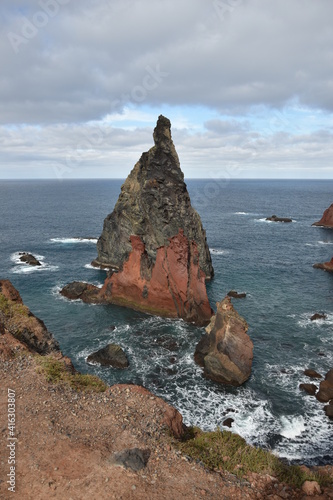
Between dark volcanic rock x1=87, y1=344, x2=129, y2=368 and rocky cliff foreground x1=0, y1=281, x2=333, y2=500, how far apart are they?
18742 millimetres

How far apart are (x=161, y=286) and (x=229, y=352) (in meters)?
Answer: 18.5

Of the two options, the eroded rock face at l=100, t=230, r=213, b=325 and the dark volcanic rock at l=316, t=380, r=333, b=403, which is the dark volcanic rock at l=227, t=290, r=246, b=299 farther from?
the dark volcanic rock at l=316, t=380, r=333, b=403

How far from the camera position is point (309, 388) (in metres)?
33.3

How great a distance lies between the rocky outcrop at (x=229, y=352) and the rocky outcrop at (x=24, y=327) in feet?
56.0

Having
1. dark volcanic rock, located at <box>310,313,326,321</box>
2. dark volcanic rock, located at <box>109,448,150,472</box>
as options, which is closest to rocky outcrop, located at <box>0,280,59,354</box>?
dark volcanic rock, located at <box>109,448,150,472</box>

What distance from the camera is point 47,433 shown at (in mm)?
14688

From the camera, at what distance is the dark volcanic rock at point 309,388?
1307 inches

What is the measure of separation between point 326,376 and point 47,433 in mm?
28421

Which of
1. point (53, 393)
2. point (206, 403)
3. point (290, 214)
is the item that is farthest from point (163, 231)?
point (290, 214)

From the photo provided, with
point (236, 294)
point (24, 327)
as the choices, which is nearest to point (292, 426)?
point (24, 327)

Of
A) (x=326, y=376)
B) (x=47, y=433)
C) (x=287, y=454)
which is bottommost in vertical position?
(x=287, y=454)

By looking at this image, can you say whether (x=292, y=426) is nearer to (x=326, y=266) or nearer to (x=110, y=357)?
(x=110, y=357)

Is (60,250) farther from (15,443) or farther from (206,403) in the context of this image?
(15,443)

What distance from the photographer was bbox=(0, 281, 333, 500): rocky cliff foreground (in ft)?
40.8
